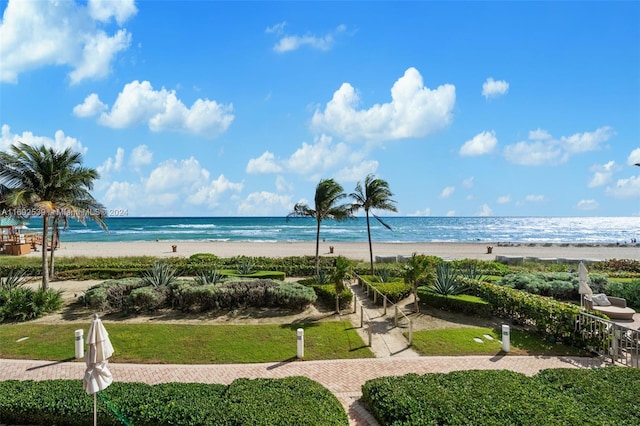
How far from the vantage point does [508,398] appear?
7070mm

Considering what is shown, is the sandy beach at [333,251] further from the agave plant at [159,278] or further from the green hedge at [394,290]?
the agave plant at [159,278]

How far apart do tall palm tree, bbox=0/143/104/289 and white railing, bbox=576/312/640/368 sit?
73.5 feet

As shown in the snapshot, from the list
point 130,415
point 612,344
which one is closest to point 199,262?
point 130,415

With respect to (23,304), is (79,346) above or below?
below

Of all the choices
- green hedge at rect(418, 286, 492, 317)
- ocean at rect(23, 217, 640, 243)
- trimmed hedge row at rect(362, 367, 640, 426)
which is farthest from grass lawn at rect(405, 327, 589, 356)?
ocean at rect(23, 217, 640, 243)

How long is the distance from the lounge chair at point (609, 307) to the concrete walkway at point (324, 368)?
4.25 meters

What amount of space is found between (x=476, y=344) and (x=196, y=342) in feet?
29.8

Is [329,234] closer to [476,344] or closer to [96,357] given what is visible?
[476,344]

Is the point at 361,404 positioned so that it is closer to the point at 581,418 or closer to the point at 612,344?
the point at 581,418

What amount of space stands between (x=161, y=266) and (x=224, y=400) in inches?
510

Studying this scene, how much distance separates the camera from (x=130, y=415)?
22.3 ft

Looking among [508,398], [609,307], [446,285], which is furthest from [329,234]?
[508,398]

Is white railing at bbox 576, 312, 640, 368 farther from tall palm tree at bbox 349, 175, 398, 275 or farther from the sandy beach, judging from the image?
the sandy beach

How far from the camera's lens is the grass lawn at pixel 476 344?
36.8 ft
